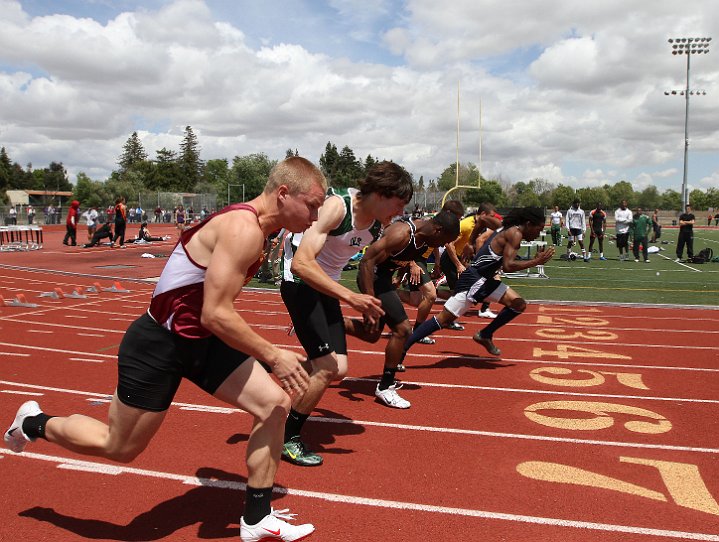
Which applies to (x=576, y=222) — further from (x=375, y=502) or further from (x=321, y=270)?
(x=375, y=502)

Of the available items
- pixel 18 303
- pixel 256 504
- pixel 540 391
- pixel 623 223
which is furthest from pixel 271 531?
pixel 623 223

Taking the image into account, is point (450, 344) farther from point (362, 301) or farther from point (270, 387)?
point (270, 387)

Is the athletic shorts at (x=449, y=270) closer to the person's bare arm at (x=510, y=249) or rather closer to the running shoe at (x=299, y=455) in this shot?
the person's bare arm at (x=510, y=249)

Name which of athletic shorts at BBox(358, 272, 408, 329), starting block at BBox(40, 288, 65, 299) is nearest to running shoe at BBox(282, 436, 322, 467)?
athletic shorts at BBox(358, 272, 408, 329)

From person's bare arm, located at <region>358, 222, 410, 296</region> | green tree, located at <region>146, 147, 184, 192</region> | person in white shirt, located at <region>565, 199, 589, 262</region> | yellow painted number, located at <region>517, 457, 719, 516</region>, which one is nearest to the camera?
yellow painted number, located at <region>517, 457, 719, 516</region>

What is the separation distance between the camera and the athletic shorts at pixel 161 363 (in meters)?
2.81

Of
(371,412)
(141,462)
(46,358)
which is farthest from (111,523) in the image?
(46,358)

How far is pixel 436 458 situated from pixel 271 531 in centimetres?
154

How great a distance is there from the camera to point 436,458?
414 cm

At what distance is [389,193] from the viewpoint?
4.27m

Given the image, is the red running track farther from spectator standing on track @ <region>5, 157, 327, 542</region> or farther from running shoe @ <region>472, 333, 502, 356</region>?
spectator standing on track @ <region>5, 157, 327, 542</region>

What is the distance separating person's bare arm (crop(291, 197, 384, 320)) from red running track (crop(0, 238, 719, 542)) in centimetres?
109

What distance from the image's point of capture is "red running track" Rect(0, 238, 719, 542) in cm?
325

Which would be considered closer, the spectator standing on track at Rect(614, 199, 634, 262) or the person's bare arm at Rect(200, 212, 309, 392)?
the person's bare arm at Rect(200, 212, 309, 392)
